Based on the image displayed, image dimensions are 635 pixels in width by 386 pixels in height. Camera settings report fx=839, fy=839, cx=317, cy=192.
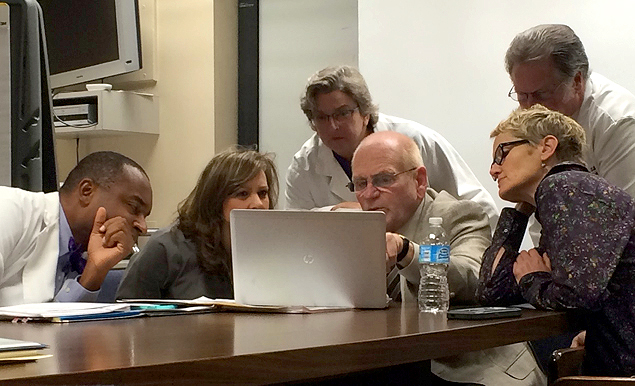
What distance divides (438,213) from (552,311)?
52cm

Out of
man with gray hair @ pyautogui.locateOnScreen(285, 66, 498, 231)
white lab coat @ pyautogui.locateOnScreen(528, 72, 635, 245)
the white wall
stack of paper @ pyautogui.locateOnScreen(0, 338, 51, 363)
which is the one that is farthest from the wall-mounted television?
stack of paper @ pyautogui.locateOnScreen(0, 338, 51, 363)

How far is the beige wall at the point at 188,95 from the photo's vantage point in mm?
4207

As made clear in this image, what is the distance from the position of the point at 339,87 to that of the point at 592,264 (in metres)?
1.28

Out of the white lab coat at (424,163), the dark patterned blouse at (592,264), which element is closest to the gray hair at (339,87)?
the white lab coat at (424,163)

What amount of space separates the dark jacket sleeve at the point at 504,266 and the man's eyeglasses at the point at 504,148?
157mm

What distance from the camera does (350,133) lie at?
269 centimetres

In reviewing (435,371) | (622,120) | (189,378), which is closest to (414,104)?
(622,120)

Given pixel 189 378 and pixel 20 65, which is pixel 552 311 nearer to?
pixel 189 378

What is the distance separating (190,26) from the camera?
4.24 meters

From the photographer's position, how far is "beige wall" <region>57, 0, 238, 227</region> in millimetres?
4207

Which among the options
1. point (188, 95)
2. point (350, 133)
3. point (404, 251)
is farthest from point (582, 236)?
point (188, 95)

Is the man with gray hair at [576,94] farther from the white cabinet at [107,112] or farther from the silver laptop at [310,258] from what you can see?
the white cabinet at [107,112]

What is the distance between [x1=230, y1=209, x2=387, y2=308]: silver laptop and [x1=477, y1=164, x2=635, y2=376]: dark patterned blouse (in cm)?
33

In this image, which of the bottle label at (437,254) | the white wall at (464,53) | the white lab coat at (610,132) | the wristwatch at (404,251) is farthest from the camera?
the white wall at (464,53)
